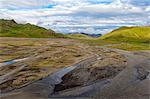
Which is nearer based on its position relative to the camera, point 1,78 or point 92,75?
point 1,78

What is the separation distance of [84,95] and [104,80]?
8362mm

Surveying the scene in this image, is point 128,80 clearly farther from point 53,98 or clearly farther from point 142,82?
point 53,98

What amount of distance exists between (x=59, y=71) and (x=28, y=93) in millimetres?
14462

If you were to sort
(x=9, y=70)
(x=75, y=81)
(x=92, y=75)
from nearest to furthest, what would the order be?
(x=75, y=81), (x=92, y=75), (x=9, y=70)

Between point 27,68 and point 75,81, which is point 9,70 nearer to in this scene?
point 27,68

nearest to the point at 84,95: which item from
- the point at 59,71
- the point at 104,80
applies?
the point at 104,80

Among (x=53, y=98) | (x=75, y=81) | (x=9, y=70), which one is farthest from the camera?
(x=9, y=70)

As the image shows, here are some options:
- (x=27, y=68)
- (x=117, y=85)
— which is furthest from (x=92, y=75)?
(x=27, y=68)

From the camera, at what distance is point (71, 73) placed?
42.7 meters

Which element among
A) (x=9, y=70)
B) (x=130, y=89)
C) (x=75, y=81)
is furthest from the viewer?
(x=9, y=70)

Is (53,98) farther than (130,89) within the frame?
No

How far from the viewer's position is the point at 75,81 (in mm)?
36438

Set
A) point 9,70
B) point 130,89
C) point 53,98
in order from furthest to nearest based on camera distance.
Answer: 1. point 9,70
2. point 130,89
3. point 53,98

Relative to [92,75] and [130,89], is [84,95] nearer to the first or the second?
[130,89]
